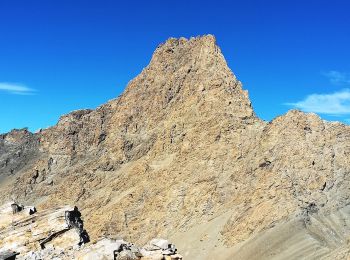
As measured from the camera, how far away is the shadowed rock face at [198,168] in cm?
12144

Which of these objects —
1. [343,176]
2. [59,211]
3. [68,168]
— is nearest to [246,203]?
[343,176]

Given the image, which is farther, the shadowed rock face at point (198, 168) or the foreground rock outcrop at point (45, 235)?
the shadowed rock face at point (198, 168)

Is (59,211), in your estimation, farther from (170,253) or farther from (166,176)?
(166,176)

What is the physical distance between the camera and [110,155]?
577 feet

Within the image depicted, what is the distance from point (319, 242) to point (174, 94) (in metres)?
92.1

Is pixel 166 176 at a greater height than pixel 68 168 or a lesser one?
lesser

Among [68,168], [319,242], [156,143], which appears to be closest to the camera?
[319,242]

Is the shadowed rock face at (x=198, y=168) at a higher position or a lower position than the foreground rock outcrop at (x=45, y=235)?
higher

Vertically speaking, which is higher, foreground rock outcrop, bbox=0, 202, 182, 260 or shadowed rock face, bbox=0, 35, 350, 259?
shadowed rock face, bbox=0, 35, 350, 259

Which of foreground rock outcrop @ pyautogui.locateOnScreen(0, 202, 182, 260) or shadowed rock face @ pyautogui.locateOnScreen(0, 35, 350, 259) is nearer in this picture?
foreground rock outcrop @ pyautogui.locateOnScreen(0, 202, 182, 260)

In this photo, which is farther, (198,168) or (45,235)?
(198,168)

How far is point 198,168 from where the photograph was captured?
149m

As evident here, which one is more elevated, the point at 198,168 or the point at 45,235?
the point at 198,168

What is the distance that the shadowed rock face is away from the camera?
12144cm
